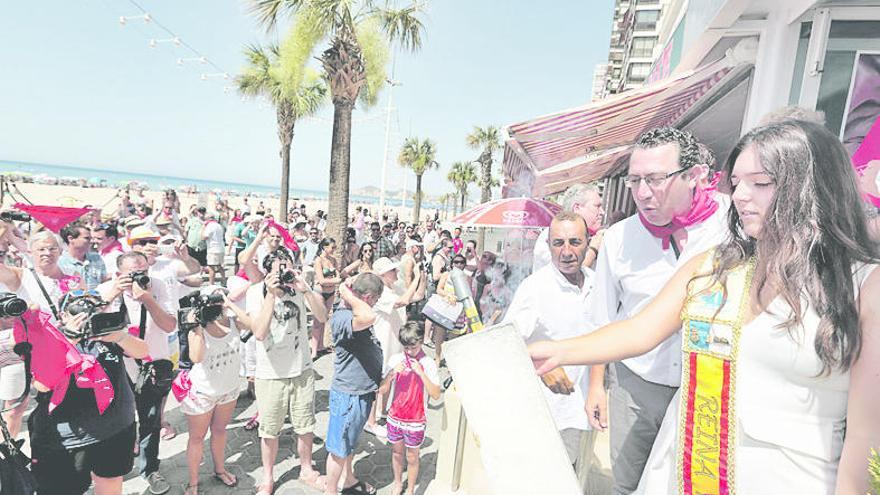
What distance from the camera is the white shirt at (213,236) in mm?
10375

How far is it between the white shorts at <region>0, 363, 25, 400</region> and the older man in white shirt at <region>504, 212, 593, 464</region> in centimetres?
391

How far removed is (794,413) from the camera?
1.17 meters

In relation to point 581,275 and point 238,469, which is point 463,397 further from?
point 238,469

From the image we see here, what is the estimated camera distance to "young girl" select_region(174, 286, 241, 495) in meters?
3.33

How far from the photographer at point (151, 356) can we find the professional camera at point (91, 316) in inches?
21.7

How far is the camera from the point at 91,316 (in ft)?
8.30

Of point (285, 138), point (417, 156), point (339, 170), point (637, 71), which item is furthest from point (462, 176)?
point (339, 170)

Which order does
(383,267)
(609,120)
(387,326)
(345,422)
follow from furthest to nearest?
(609,120) → (383,267) → (387,326) → (345,422)

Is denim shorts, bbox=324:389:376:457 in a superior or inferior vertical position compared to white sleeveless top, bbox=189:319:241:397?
inferior

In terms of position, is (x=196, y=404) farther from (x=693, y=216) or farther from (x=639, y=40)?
(x=639, y=40)

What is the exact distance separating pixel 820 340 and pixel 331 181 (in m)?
9.31

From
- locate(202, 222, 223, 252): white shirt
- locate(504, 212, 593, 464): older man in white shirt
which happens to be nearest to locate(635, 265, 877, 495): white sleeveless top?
locate(504, 212, 593, 464): older man in white shirt

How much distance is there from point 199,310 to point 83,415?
2.97ft

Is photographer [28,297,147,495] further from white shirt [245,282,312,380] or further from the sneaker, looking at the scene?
white shirt [245,282,312,380]
